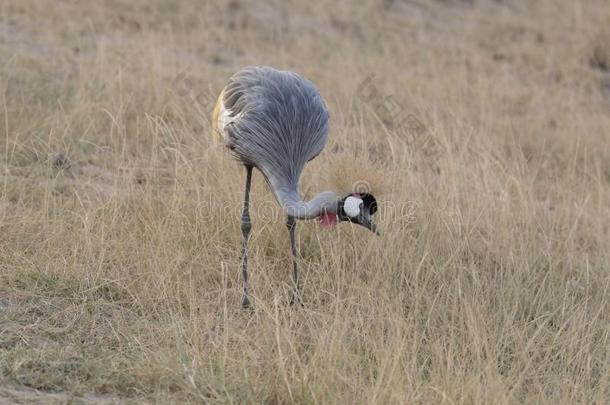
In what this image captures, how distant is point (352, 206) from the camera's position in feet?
12.9

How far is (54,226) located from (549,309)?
2.49m

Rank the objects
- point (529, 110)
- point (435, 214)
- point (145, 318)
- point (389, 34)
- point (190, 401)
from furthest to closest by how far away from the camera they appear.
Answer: point (389, 34)
point (529, 110)
point (435, 214)
point (145, 318)
point (190, 401)

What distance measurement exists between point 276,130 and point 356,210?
2.35 ft

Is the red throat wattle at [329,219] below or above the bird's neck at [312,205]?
below

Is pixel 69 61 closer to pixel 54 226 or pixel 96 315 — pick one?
pixel 54 226

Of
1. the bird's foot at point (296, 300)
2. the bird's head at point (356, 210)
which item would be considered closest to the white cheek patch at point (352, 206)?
the bird's head at point (356, 210)

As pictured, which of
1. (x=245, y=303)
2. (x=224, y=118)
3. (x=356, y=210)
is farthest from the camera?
(x=224, y=118)

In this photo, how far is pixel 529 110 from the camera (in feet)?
27.5

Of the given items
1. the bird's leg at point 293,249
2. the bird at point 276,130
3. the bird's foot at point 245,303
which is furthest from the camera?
the bird's leg at point 293,249

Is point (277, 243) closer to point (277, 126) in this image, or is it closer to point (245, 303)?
point (245, 303)

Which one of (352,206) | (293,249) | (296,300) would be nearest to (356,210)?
(352,206)

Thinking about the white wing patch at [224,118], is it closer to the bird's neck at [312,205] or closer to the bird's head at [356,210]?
the bird's neck at [312,205]

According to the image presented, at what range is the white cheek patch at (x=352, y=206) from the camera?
3.93 meters

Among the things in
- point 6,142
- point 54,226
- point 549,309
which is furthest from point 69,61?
point 549,309
